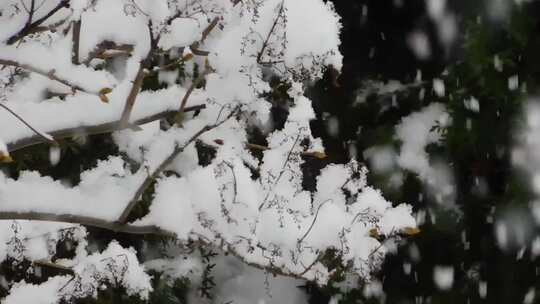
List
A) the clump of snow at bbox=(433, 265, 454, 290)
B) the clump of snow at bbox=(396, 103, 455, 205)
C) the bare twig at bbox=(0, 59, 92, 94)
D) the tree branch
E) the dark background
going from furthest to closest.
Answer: the clump of snow at bbox=(396, 103, 455, 205) < the clump of snow at bbox=(433, 265, 454, 290) < the dark background < the tree branch < the bare twig at bbox=(0, 59, 92, 94)

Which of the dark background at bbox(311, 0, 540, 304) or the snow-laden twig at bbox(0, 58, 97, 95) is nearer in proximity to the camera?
the snow-laden twig at bbox(0, 58, 97, 95)

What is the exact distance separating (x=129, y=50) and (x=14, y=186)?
0.71 metres

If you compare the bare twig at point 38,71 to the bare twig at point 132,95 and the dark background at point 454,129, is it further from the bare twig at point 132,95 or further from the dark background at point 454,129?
the dark background at point 454,129

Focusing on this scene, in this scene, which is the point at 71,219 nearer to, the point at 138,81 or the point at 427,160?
the point at 138,81

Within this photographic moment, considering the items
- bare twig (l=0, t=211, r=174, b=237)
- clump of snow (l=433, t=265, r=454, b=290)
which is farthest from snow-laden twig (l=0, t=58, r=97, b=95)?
clump of snow (l=433, t=265, r=454, b=290)

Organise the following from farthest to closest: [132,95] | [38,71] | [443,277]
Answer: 1. [443,277]
2. [132,95]
3. [38,71]

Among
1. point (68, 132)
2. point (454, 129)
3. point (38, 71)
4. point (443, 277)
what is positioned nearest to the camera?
point (38, 71)

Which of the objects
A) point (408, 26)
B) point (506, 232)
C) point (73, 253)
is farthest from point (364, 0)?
point (73, 253)

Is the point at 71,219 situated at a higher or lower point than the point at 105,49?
lower

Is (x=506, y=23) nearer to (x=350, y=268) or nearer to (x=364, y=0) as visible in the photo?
(x=364, y=0)

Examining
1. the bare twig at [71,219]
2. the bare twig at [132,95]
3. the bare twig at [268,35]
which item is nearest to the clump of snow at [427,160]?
the bare twig at [268,35]

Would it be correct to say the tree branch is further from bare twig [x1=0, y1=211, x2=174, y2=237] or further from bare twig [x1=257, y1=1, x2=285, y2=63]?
bare twig [x1=257, y1=1, x2=285, y2=63]

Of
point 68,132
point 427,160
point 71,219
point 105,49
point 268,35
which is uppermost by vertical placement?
point 427,160

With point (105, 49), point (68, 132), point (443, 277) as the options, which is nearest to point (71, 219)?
point (68, 132)
